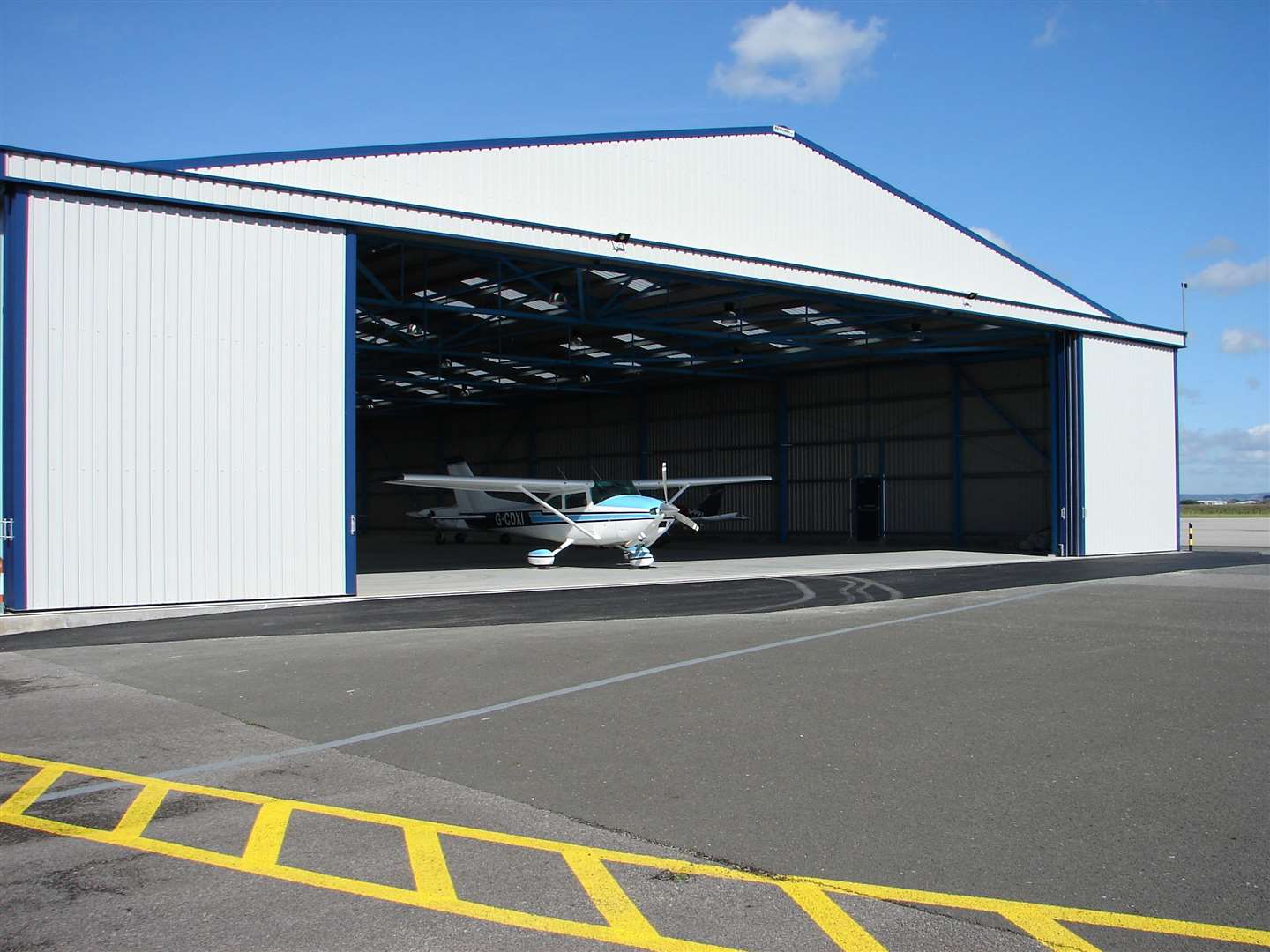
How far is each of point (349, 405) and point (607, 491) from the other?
382 inches

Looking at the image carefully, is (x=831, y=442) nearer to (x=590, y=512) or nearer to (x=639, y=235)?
(x=590, y=512)

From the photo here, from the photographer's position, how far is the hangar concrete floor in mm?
18453

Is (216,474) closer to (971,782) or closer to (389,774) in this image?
(389,774)

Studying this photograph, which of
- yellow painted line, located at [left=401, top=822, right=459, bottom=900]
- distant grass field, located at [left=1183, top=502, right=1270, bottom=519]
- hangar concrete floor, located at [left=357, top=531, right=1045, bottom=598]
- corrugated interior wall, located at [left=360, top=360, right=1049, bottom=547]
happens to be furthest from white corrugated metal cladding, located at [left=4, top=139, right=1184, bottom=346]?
distant grass field, located at [left=1183, top=502, right=1270, bottom=519]

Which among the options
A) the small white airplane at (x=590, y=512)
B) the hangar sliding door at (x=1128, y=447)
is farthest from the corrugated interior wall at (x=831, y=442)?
the small white airplane at (x=590, y=512)

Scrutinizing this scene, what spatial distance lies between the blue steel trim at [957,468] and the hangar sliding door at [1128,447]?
5.15 metres

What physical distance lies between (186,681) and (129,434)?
19.7 ft

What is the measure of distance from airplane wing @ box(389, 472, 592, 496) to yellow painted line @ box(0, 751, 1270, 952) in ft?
51.3

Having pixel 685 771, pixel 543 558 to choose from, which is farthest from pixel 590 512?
pixel 685 771

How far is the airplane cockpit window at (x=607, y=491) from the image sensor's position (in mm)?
23531

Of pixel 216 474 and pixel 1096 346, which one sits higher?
pixel 1096 346

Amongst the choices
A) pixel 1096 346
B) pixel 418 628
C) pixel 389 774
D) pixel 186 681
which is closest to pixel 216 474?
pixel 418 628

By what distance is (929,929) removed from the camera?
348 cm

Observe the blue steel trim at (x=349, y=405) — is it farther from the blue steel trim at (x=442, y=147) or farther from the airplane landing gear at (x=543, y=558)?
the airplane landing gear at (x=543, y=558)
